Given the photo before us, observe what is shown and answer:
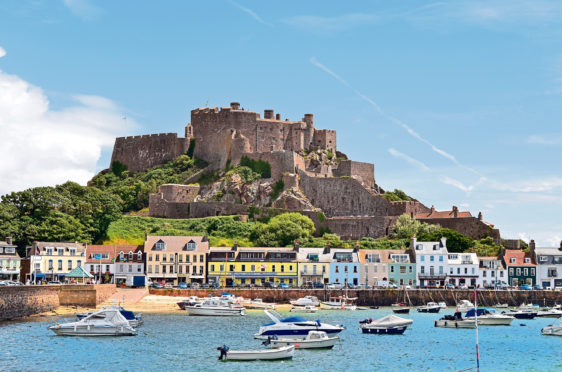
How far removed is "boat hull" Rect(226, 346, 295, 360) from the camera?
40.8 metres

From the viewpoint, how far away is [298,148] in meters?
109

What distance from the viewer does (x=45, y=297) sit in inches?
2314

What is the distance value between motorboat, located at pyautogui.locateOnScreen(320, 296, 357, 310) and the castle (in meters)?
21.2

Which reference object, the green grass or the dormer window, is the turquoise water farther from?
the green grass

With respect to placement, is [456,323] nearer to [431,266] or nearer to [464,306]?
[464,306]

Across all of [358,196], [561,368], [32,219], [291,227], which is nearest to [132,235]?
[32,219]

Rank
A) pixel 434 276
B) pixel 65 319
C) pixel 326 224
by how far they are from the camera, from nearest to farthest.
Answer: pixel 65 319
pixel 434 276
pixel 326 224

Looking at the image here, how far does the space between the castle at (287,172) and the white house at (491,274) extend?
8583 mm

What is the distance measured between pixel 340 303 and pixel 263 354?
28.3 metres

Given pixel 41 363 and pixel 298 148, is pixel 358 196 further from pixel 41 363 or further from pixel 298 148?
pixel 41 363

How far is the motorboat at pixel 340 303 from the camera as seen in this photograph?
6888 centimetres

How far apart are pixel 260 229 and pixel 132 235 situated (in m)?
13.8

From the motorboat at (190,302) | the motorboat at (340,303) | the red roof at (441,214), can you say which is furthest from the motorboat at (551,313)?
the motorboat at (190,302)

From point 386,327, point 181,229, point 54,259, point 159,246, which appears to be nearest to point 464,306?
point 386,327
